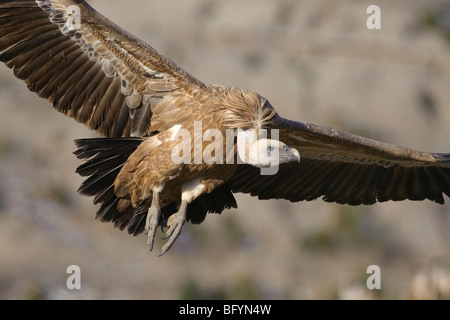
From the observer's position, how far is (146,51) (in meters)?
7.27

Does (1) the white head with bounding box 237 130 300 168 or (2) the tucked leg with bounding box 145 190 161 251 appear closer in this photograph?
(1) the white head with bounding box 237 130 300 168

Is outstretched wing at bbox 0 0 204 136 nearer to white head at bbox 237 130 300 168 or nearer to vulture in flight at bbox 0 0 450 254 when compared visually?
vulture in flight at bbox 0 0 450 254

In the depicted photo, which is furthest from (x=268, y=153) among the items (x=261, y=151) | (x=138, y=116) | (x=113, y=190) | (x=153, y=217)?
(x=113, y=190)

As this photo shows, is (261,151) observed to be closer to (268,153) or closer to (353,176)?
(268,153)

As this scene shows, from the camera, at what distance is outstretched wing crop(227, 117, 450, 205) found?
860cm

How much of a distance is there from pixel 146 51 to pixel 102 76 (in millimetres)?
539

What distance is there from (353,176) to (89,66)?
9.58 feet

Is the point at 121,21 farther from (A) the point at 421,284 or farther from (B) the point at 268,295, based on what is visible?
(A) the point at 421,284

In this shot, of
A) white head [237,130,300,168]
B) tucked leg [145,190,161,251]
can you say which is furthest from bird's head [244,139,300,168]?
tucked leg [145,190,161,251]

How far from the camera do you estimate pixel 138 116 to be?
7.72 metres

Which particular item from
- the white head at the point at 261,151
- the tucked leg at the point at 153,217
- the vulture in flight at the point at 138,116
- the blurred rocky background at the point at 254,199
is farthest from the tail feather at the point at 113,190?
the blurred rocky background at the point at 254,199

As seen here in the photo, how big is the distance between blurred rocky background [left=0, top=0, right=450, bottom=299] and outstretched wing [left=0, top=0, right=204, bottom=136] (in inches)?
247

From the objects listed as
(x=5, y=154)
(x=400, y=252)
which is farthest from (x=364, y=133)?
(x=5, y=154)

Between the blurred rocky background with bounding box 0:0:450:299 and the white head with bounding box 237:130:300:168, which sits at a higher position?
the blurred rocky background with bounding box 0:0:450:299
